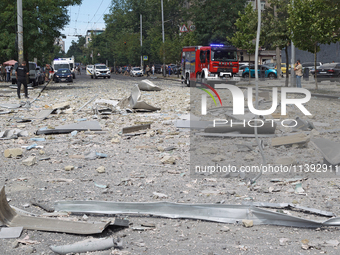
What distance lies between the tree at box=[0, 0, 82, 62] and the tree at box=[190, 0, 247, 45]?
31.0m

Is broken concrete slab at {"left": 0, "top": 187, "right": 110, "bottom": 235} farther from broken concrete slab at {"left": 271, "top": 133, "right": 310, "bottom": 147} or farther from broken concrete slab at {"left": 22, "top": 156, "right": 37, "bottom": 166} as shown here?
broken concrete slab at {"left": 271, "top": 133, "right": 310, "bottom": 147}

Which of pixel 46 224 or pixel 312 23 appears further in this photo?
pixel 312 23

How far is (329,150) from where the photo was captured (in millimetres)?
7312

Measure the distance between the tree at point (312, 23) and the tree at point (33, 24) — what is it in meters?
17.6

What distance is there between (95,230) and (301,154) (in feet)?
15.5

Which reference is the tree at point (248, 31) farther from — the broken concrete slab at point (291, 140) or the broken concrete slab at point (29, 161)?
the broken concrete slab at point (29, 161)

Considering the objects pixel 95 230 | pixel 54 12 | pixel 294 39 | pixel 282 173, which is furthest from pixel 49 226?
pixel 54 12

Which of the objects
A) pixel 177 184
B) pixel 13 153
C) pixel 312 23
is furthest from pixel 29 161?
pixel 312 23

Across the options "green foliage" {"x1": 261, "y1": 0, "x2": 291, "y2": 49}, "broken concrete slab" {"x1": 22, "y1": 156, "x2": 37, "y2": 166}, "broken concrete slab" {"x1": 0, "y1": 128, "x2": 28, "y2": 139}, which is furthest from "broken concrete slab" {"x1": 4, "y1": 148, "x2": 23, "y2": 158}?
"green foliage" {"x1": 261, "y1": 0, "x2": 291, "y2": 49}

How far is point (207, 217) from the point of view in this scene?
503 cm

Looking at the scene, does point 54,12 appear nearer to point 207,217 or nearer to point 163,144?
point 163,144

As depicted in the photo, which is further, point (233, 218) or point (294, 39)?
point (294, 39)

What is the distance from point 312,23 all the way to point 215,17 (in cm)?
3972

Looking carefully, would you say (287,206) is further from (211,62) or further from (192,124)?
(211,62)
